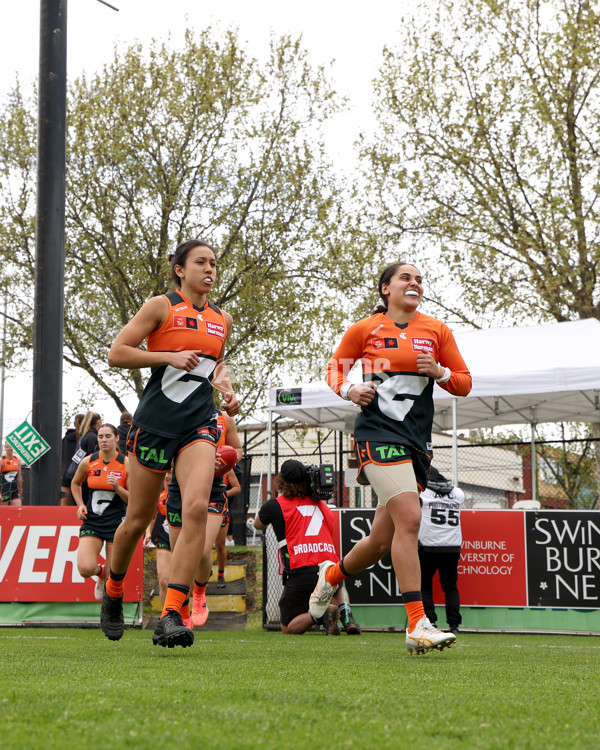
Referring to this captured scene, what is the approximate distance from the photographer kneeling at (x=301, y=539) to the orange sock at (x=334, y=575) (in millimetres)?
3026

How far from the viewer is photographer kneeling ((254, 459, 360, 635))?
9.08 meters

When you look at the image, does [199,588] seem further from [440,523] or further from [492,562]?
[492,562]

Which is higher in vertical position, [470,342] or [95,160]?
[95,160]

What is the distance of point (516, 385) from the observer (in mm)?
13156

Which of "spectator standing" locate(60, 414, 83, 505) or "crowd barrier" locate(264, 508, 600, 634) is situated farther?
"spectator standing" locate(60, 414, 83, 505)

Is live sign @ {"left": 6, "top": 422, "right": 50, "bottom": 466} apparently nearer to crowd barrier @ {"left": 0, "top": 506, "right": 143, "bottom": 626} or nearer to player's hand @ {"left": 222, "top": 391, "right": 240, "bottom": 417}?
crowd barrier @ {"left": 0, "top": 506, "right": 143, "bottom": 626}

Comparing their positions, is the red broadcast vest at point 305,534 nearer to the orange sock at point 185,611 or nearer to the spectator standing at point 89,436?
the spectator standing at point 89,436

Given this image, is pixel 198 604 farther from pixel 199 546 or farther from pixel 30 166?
pixel 30 166

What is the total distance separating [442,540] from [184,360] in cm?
566

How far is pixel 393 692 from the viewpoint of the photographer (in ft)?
10.2

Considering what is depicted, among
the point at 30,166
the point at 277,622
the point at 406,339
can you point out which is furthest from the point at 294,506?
the point at 30,166

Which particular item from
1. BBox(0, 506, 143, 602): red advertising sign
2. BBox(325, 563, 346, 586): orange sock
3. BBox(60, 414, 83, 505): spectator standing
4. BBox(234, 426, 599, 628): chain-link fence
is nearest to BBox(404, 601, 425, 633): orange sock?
BBox(325, 563, 346, 586): orange sock

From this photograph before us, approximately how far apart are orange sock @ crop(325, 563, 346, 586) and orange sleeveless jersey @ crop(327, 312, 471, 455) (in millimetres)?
1099

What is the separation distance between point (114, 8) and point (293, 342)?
405 inches
